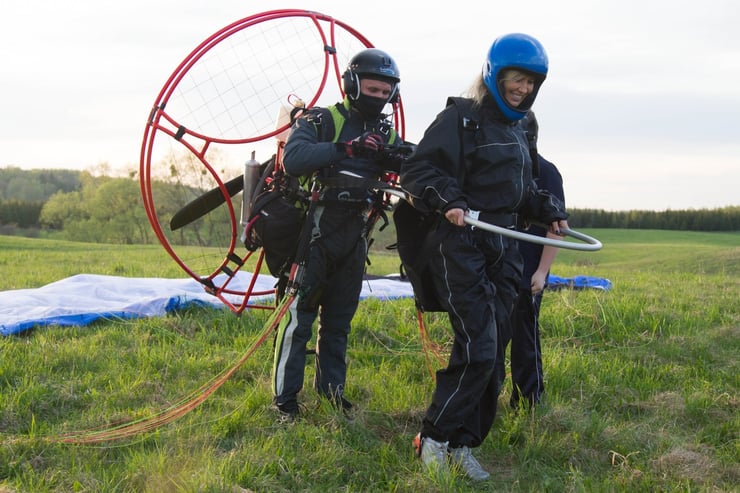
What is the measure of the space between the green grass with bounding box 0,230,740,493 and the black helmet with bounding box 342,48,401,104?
7.14ft

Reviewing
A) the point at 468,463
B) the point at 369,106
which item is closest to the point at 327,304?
the point at 369,106

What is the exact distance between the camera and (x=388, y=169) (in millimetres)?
4770

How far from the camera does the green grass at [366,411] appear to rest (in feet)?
12.9

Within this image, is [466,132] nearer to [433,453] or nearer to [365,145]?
[365,145]

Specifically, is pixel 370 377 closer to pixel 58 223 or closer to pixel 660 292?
pixel 660 292

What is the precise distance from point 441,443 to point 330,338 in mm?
1324

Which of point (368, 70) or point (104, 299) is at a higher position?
point (368, 70)

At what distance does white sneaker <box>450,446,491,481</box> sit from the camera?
4039 mm

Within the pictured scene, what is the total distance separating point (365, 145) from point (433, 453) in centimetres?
195

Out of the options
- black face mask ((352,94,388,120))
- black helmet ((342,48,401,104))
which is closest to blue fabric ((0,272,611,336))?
black face mask ((352,94,388,120))

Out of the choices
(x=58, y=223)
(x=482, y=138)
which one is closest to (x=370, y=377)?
(x=482, y=138)

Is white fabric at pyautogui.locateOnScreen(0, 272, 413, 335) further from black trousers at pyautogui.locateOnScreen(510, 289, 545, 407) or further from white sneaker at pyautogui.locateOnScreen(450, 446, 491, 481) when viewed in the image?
white sneaker at pyautogui.locateOnScreen(450, 446, 491, 481)

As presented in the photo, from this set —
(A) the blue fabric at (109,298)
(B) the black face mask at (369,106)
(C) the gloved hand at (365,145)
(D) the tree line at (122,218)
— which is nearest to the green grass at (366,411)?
(A) the blue fabric at (109,298)

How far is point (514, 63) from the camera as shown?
3955mm
